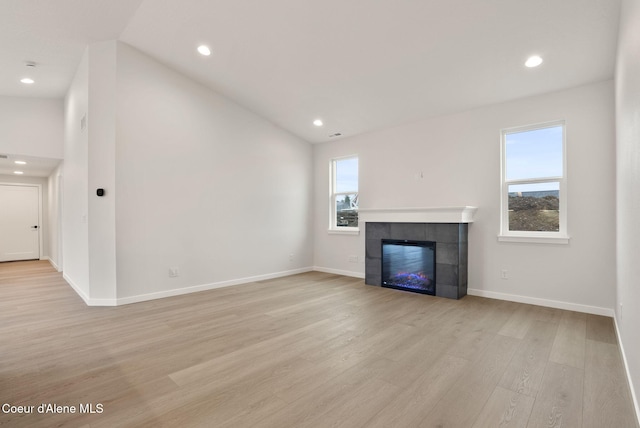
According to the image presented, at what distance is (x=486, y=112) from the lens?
4348 mm

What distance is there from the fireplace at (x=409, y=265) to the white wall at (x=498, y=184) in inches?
22.0

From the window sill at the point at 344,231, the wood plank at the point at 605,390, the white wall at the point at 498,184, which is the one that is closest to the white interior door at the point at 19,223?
the window sill at the point at 344,231

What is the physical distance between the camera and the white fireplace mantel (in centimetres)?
422

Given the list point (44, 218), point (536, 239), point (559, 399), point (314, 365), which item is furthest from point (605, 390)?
point (44, 218)

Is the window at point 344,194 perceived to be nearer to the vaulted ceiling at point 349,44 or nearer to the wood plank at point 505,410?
the vaulted ceiling at point 349,44

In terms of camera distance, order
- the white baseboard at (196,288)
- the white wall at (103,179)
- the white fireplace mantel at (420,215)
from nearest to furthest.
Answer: the white wall at (103,179) → the white baseboard at (196,288) → the white fireplace mantel at (420,215)

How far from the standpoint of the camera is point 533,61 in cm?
332

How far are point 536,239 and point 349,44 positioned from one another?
327 cm

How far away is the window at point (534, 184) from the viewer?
3.85 m

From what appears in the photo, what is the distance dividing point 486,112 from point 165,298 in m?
5.16

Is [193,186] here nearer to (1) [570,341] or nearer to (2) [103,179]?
(2) [103,179]

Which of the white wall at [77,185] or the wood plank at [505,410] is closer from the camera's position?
the wood plank at [505,410]

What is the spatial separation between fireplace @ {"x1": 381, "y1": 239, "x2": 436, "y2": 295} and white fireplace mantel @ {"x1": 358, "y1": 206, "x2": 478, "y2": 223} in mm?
343

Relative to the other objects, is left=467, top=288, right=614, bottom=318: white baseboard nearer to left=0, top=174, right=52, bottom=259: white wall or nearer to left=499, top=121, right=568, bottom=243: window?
left=499, top=121, right=568, bottom=243: window
